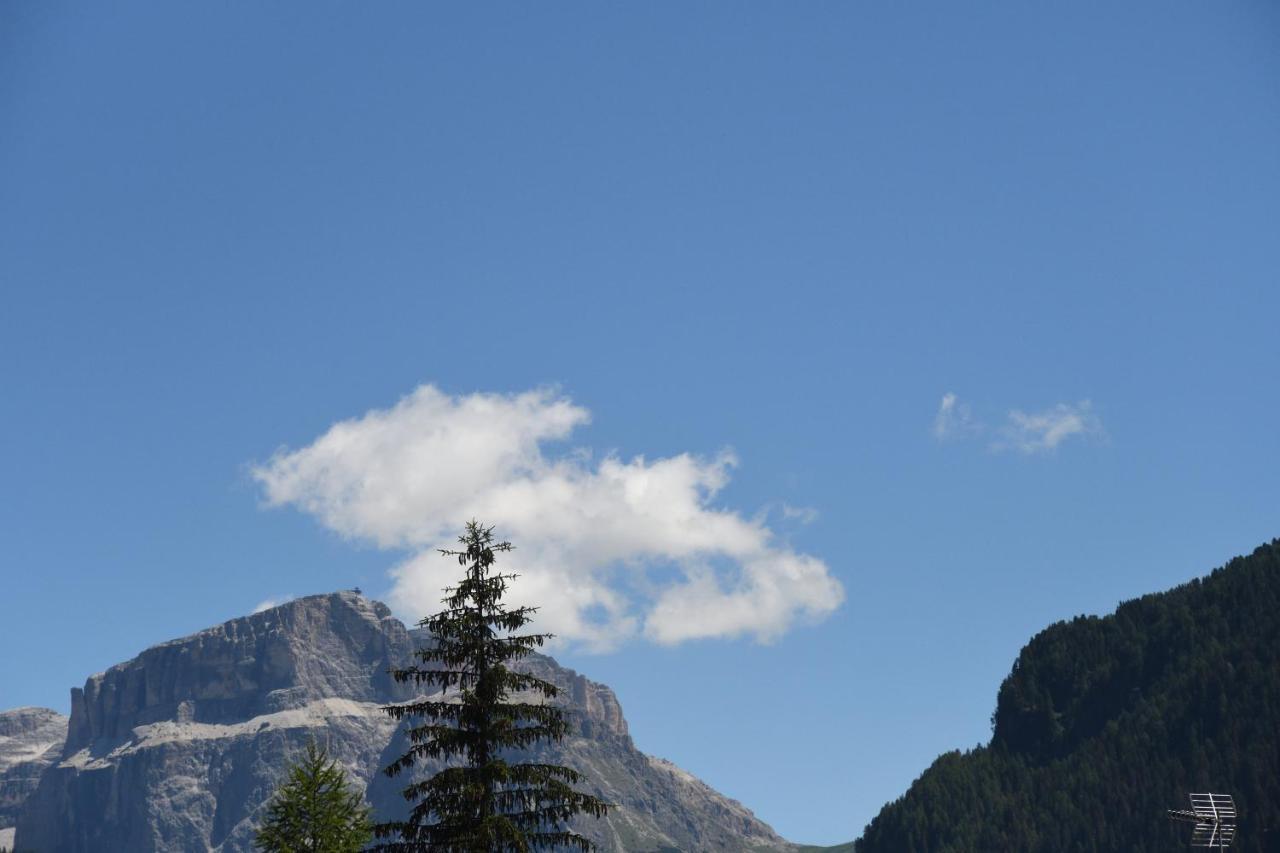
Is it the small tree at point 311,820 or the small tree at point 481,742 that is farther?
the small tree at point 311,820

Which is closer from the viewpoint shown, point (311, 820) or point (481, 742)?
point (481, 742)

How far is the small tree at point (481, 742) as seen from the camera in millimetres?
42344

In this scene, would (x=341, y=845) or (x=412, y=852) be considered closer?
(x=412, y=852)

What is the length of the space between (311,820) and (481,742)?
17874 mm

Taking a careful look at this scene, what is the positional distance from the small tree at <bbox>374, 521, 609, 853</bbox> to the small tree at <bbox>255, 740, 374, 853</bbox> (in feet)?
45.4

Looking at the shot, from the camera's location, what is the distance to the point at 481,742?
4303 centimetres

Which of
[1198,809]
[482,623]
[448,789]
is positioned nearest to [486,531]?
[482,623]

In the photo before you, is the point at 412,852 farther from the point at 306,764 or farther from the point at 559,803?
A: the point at 306,764

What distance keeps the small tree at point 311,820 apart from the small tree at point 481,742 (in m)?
13.8

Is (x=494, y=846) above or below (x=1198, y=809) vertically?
below

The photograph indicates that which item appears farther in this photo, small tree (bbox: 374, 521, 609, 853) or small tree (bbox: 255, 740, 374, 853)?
small tree (bbox: 255, 740, 374, 853)

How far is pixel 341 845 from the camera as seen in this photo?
56.4 m

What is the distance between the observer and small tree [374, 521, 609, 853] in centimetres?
4234

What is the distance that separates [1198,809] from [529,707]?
5832 centimetres
